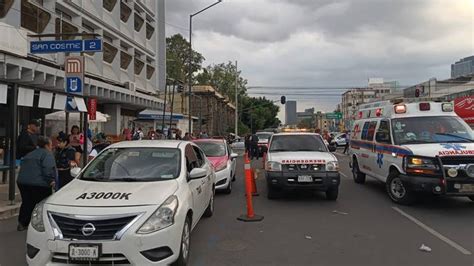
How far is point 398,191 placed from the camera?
10.2 m

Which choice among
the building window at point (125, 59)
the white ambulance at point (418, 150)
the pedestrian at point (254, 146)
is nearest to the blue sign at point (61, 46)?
the white ambulance at point (418, 150)

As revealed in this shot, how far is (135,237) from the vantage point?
483 centimetres

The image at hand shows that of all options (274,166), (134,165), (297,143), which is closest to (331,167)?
(274,166)

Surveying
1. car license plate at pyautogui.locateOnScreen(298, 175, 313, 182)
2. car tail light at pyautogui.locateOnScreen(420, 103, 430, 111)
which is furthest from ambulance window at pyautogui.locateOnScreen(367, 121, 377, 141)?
car license plate at pyautogui.locateOnScreen(298, 175, 313, 182)

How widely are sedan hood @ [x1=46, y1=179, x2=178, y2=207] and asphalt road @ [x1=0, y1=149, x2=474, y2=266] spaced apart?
3.62 ft

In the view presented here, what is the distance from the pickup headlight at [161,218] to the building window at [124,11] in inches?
1287

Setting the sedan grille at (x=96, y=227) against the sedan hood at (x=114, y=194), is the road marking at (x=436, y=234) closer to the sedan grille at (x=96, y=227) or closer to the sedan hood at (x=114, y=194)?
the sedan hood at (x=114, y=194)

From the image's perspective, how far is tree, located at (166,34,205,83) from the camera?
246 ft

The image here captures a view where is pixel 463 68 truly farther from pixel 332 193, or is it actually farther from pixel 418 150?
pixel 418 150

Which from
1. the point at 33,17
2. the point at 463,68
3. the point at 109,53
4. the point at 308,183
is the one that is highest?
the point at 463,68

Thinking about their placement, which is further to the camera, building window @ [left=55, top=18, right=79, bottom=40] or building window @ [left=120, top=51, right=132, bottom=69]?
building window @ [left=120, top=51, right=132, bottom=69]

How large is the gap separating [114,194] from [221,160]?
6.80m

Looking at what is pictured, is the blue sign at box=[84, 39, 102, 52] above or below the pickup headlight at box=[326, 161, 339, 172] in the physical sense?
above

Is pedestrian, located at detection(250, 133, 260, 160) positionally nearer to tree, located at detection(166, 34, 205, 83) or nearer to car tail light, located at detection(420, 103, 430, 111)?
car tail light, located at detection(420, 103, 430, 111)
